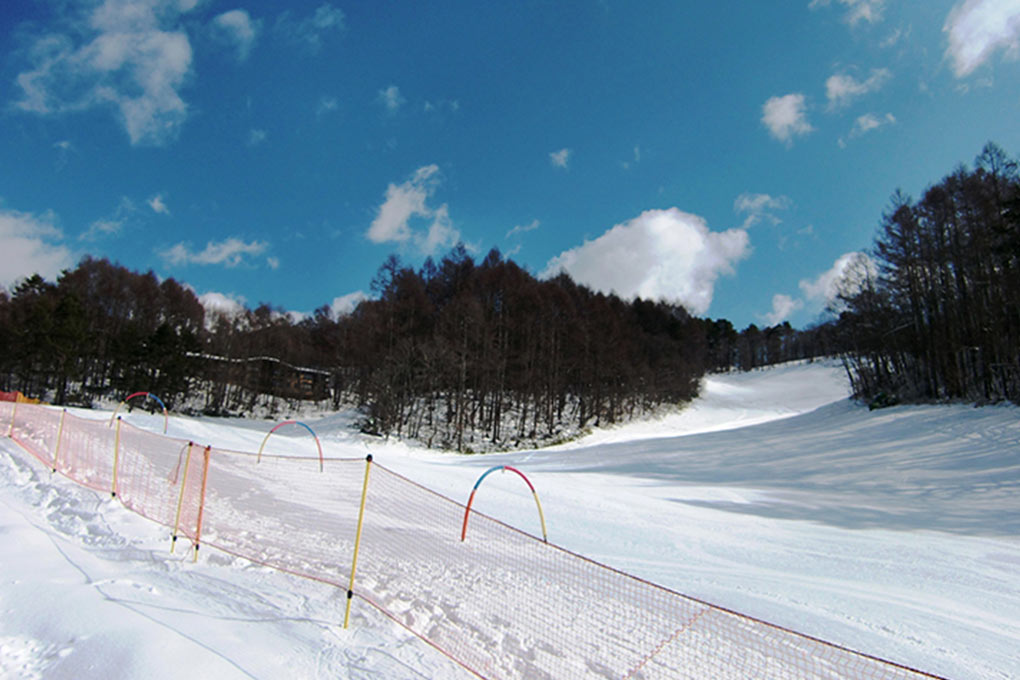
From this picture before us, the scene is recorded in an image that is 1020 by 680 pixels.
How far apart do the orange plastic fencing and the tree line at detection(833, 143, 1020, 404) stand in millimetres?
22899

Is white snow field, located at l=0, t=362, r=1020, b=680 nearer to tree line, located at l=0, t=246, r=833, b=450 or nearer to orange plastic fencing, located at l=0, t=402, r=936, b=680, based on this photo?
orange plastic fencing, located at l=0, t=402, r=936, b=680

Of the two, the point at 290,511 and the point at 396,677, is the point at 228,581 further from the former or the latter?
the point at 290,511

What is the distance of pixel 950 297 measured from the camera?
25.1 m

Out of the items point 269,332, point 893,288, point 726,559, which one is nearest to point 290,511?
point 726,559

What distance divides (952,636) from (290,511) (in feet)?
29.1

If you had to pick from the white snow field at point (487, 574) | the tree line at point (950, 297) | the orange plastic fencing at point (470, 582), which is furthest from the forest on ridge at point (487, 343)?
the orange plastic fencing at point (470, 582)

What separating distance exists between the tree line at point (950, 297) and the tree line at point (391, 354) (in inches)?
450

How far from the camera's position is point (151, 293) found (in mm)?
48312

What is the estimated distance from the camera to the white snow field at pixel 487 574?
12.2 ft


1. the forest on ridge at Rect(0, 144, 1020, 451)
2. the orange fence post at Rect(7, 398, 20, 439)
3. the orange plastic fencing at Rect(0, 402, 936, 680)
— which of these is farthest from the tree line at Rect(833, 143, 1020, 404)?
the orange fence post at Rect(7, 398, 20, 439)

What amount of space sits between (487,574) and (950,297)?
31077 millimetres

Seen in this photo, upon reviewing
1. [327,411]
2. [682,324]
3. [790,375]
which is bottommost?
[327,411]

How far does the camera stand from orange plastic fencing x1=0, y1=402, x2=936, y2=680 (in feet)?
12.8

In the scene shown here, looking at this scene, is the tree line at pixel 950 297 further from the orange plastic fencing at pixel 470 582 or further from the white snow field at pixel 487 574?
the orange plastic fencing at pixel 470 582
